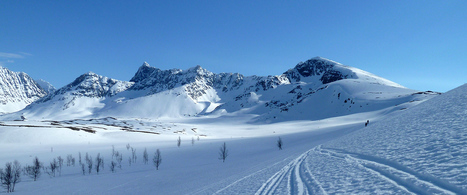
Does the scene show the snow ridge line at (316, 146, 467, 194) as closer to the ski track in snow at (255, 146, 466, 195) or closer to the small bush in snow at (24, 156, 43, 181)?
the ski track in snow at (255, 146, 466, 195)

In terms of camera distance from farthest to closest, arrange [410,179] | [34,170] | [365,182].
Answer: [34,170] → [365,182] → [410,179]

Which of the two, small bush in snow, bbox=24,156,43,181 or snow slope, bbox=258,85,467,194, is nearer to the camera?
snow slope, bbox=258,85,467,194

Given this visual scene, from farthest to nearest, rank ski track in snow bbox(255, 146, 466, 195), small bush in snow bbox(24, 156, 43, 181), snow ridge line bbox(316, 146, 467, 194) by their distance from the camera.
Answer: small bush in snow bbox(24, 156, 43, 181)
ski track in snow bbox(255, 146, 466, 195)
snow ridge line bbox(316, 146, 467, 194)

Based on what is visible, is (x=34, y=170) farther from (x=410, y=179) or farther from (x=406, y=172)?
(x=410, y=179)

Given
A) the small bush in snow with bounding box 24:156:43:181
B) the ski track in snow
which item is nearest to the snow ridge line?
the ski track in snow

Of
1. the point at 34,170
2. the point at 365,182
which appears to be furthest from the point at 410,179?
the point at 34,170

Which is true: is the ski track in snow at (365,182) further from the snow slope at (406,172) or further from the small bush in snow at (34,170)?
the small bush in snow at (34,170)

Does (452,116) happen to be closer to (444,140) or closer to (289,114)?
(444,140)

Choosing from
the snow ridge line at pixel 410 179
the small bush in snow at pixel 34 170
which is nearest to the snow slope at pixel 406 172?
the snow ridge line at pixel 410 179

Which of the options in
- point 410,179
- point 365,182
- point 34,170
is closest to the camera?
point 410,179

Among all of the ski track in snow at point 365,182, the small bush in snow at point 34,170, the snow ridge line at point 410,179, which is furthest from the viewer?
the small bush in snow at point 34,170

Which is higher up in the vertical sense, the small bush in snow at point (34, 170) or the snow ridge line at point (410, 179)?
the snow ridge line at point (410, 179)

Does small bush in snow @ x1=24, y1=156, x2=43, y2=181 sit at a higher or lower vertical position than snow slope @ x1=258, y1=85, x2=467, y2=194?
lower

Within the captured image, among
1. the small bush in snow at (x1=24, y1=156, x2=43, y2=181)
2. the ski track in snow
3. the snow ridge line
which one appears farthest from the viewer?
the small bush in snow at (x1=24, y1=156, x2=43, y2=181)
